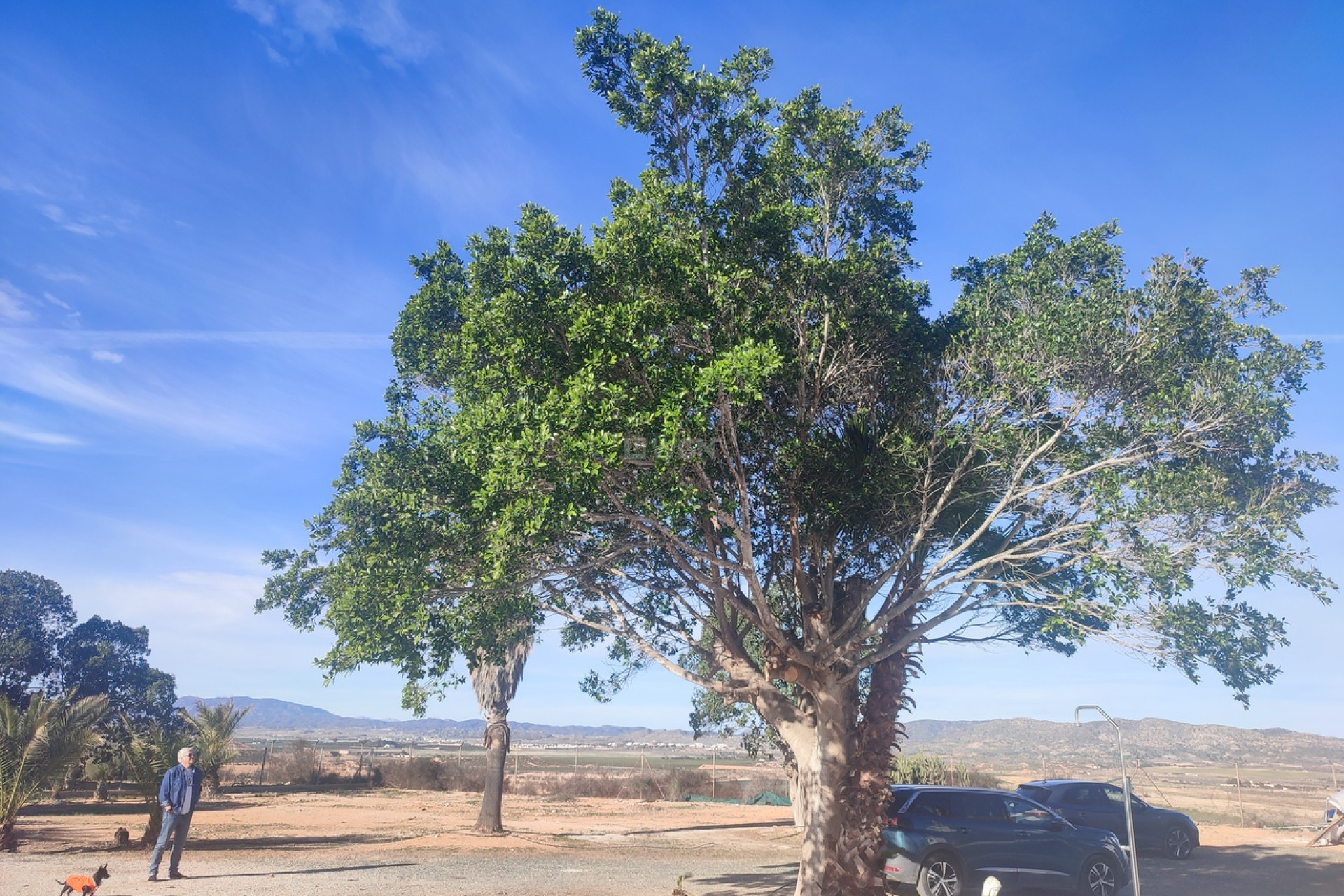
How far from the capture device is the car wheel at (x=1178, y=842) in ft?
60.6

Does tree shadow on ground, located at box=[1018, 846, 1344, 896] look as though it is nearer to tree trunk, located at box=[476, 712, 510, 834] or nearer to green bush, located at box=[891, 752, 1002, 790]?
green bush, located at box=[891, 752, 1002, 790]

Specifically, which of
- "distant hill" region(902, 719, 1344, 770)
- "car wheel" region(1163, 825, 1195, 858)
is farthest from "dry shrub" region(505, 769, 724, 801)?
"distant hill" region(902, 719, 1344, 770)

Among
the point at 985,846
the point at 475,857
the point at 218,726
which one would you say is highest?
the point at 218,726

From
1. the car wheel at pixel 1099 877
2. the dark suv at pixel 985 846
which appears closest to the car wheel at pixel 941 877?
the dark suv at pixel 985 846

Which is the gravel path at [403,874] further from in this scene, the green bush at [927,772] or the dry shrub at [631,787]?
the dry shrub at [631,787]

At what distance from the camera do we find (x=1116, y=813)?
18188mm

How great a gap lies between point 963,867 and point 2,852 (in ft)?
54.4

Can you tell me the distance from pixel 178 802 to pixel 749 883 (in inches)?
371

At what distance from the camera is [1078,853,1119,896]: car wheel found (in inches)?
537

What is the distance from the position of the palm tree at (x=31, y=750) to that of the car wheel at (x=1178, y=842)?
73.7ft

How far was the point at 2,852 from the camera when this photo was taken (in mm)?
15031

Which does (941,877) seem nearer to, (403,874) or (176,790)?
(403,874)

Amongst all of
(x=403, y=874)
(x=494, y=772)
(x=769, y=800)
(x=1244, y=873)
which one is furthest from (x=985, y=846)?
(x=769, y=800)

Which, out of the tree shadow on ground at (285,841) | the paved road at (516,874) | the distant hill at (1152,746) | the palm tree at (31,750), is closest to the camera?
the paved road at (516,874)
